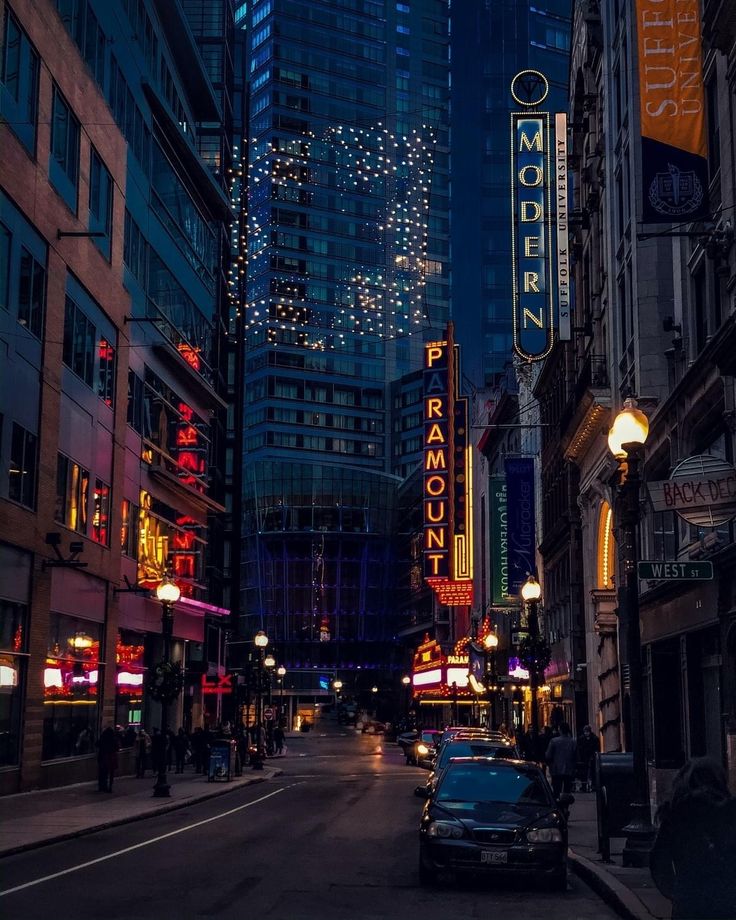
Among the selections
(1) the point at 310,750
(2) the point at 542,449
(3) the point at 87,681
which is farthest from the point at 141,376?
(1) the point at 310,750

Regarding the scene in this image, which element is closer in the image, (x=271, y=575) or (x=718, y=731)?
(x=718, y=731)

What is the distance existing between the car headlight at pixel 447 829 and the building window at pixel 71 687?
21418mm

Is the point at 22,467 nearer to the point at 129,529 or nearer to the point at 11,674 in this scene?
the point at 11,674

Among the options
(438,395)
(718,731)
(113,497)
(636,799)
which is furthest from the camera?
(438,395)

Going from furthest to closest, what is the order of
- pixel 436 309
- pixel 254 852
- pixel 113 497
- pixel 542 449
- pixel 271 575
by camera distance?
pixel 436 309
pixel 271 575
pixel 542 449
pixel 113 497
pixel 254 852

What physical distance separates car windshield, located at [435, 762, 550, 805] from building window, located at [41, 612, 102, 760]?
66.7 feet

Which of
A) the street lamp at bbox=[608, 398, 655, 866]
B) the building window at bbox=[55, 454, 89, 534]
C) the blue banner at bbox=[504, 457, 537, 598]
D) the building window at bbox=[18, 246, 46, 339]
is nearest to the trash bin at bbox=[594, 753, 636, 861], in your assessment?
the street lamp at bbox=[608, 398, 655, 866]

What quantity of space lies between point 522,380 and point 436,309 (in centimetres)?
10751

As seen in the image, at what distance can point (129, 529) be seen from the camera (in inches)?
1820

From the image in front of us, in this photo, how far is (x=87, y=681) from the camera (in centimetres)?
3938

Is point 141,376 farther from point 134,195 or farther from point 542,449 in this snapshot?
point 542,449

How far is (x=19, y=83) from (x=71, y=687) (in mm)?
17259

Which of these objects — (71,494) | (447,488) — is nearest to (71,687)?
(71,494)

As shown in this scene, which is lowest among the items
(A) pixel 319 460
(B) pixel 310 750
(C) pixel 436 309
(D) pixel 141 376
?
(B) pixel 310 750
